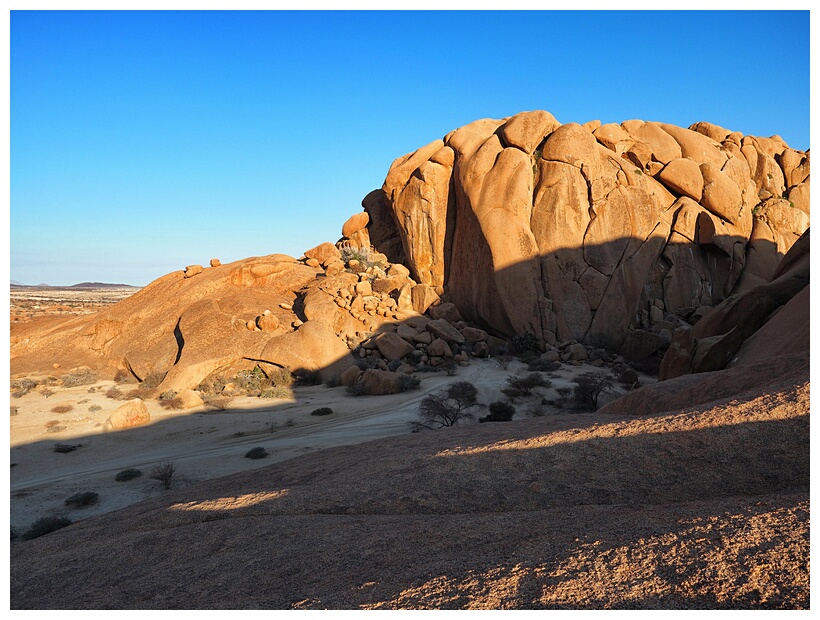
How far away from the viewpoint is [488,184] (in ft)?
85.3

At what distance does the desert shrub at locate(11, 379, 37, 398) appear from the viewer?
64.3ft

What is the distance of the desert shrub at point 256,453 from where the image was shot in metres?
13.1

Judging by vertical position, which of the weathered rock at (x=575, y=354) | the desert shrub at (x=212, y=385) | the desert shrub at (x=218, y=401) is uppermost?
the weathered rock at (x=575, y=354)

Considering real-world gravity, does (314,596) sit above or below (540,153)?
below

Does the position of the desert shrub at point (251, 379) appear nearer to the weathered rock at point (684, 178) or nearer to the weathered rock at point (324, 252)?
the weathered rock at point (324, 252)

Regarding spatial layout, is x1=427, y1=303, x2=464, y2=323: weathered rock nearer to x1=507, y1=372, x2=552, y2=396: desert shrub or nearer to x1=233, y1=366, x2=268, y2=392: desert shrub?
x1=507, y1=372, x2=552, y2=396: desert shrub

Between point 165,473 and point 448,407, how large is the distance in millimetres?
7809

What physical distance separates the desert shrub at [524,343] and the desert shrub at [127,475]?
1645cm

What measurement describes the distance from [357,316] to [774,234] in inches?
885

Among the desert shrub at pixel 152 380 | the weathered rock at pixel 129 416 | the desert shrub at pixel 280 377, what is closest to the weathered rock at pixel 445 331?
the desert shrub at pixel 280 377

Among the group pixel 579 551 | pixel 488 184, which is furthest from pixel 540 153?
pixel 579 551

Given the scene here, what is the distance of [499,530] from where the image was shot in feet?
14.0

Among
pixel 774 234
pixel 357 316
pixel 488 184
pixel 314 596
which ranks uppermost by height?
pixel 488 184

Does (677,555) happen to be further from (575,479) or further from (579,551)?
(575,479)
